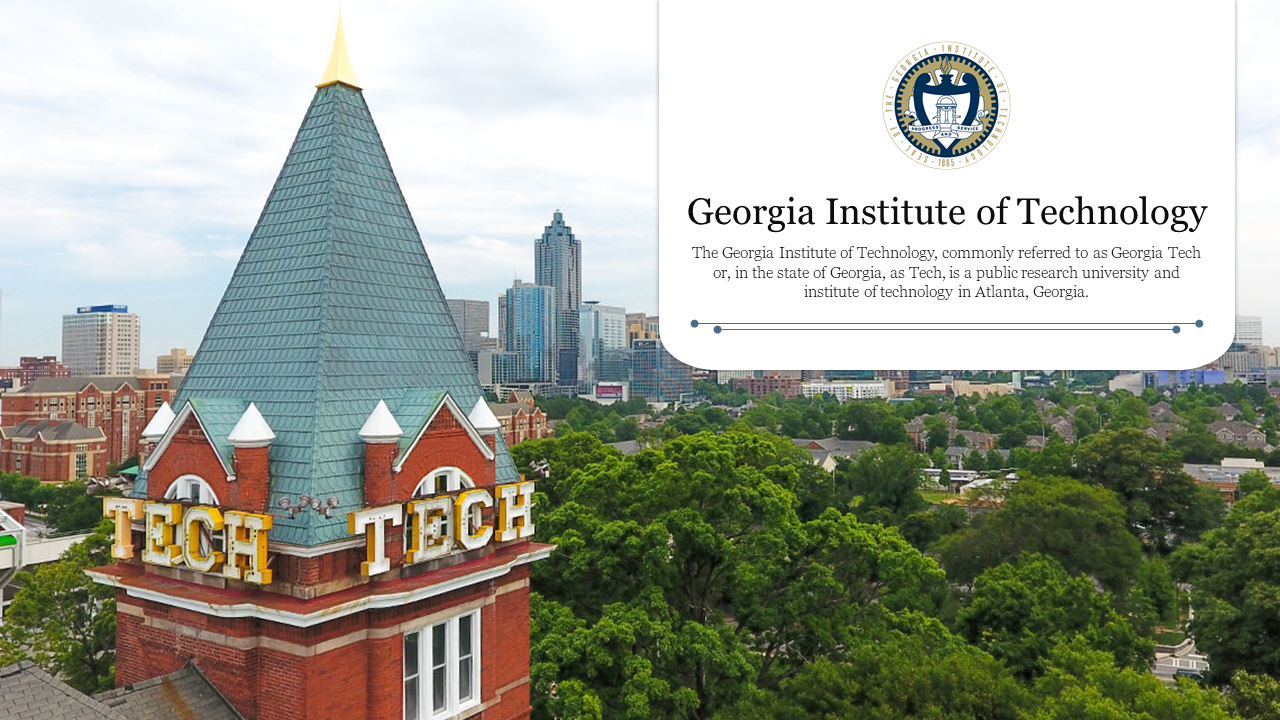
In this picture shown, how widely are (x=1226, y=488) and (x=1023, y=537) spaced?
45.3 m

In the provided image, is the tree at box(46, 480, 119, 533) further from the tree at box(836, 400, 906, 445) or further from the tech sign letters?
the tree at box(836, 400, 906, 445)

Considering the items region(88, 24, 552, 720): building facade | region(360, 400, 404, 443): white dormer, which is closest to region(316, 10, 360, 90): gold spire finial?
region(88, 24, 552, 720): building facade

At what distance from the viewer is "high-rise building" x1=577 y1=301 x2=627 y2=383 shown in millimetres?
169000

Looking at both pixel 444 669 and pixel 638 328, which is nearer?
pixel 444 669

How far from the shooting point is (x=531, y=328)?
6196 inches

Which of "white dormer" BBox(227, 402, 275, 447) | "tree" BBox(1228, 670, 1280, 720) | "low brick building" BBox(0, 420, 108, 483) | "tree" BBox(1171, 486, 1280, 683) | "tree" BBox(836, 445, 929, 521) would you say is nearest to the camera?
"white dormer" BBox(227, 402, 275, 447)

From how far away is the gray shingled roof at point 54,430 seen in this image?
87250 mm

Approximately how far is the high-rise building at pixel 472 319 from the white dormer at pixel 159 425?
142102 millimetres

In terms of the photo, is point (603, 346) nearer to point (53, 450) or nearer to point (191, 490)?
point (53, 450)

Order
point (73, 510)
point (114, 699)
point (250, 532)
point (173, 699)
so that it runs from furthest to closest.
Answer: point (73, 510) → point (173, 699) → point (250, 532) → point (114, 699)

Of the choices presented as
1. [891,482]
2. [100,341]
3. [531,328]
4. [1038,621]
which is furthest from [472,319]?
[1038,621]

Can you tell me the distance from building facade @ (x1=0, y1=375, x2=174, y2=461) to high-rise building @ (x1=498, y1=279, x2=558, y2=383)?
214 ft

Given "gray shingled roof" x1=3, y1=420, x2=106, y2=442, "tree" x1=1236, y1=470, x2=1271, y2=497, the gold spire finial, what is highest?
the gold spire finial

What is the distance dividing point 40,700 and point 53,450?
94.6m
